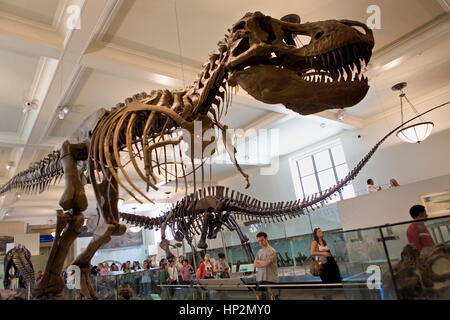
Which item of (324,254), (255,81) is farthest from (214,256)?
(255,81)

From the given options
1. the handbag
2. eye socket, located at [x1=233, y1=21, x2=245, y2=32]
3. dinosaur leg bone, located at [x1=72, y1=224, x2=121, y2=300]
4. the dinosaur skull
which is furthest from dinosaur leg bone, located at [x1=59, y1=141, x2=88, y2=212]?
the handbag

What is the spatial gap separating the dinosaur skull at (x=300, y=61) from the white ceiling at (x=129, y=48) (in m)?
2.48

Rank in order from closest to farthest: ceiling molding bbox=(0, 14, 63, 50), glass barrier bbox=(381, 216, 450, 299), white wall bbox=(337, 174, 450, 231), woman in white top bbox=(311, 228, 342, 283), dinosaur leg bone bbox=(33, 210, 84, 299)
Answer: glass barrier bbox=(381, 216, 450, 299) → dinosaur leg bone bbox=(33, 210, 84, 299) → woman in white top bbox=(311, 228, 342, 283) → ceiling molding bbox=(0, 14, 63, 50) → white wall bbox=(337, 174, 450, 231)

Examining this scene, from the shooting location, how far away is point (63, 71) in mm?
4633

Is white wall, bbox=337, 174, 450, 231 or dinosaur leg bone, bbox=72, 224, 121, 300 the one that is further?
white wall, bbox=337, 174, 450, 231

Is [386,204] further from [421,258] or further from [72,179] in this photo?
[72,179]

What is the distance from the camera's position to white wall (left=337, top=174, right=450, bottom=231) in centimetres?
553

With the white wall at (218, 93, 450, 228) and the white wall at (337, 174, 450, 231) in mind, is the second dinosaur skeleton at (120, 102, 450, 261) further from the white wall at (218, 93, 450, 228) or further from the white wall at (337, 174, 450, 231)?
the white wall at (218, 93, 450, 228)

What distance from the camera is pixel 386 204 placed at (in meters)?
5.98

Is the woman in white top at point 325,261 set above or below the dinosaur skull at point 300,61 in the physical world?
below

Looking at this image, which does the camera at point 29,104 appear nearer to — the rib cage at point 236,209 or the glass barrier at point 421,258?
the rib cage at point 236,209

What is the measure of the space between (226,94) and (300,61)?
51cm

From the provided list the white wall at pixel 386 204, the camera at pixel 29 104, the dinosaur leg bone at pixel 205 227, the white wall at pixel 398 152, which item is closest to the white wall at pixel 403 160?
the white wall at pixel 398 152

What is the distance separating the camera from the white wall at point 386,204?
18.1 feet
